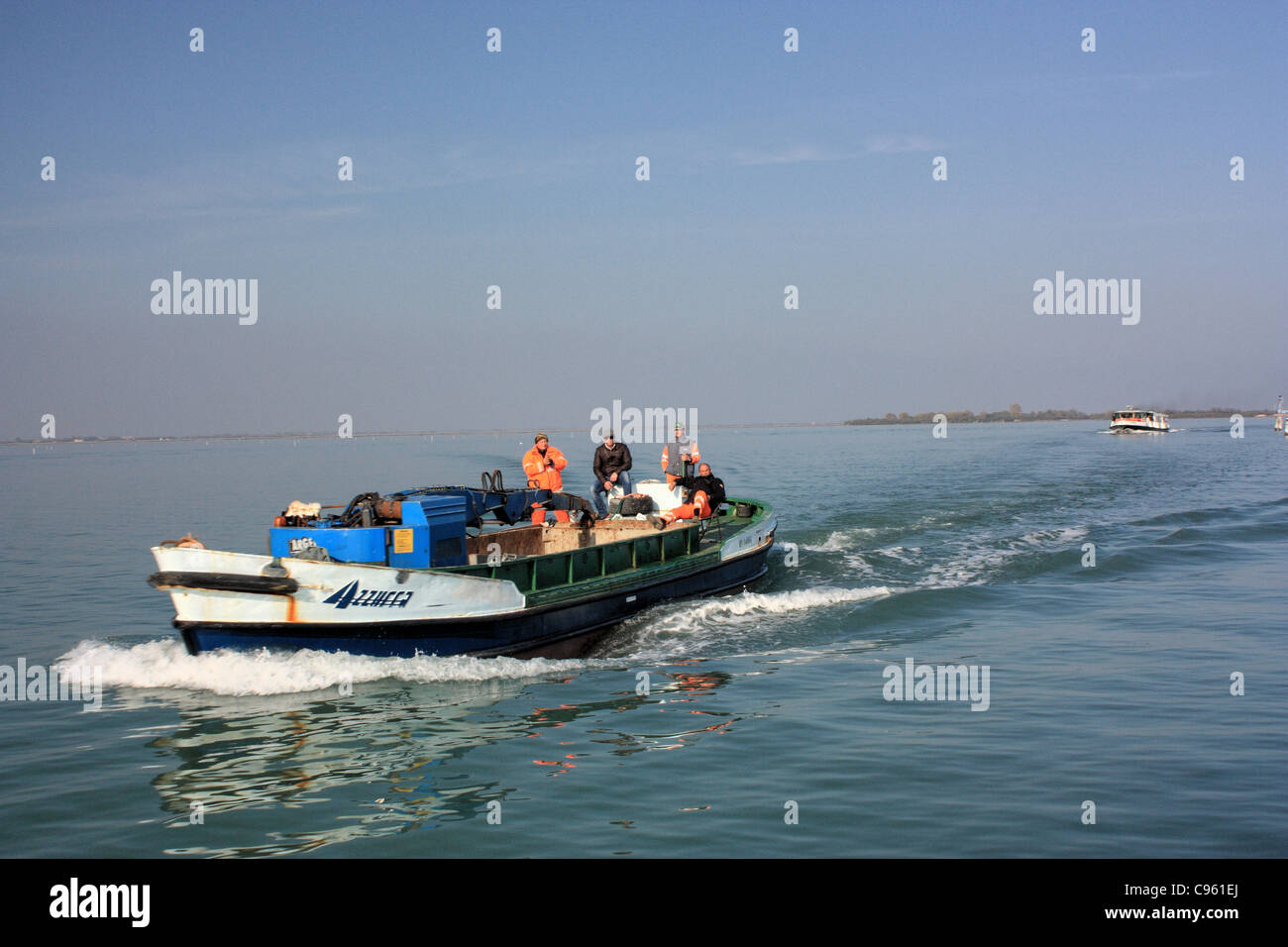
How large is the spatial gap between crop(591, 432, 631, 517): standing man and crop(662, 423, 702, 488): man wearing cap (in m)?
1.40

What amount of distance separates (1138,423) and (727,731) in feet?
322

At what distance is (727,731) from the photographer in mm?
9891

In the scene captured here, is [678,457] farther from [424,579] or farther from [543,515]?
[424,579]

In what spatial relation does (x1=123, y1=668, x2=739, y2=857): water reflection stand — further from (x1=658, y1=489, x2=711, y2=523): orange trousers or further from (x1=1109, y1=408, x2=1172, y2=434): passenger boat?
(x1=1109, y1=408, x2=1172, y2=434): passenger boat

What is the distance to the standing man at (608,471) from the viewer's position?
1870 centimetres

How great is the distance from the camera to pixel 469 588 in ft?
41.9

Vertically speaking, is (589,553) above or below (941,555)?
above

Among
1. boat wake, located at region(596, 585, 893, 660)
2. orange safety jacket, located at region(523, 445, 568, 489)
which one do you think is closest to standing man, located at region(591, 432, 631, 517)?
orange safety jacket, located at region(523, 445, 568, 489)

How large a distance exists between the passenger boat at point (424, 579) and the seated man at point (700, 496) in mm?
1192

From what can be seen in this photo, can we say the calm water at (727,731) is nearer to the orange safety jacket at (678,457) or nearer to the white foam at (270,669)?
the white foam at (270,669)

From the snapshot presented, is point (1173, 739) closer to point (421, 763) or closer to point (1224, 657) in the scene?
point (1224, 657)

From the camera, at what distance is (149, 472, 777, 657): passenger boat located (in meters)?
11.4

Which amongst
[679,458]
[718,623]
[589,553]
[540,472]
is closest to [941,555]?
[679,458]
